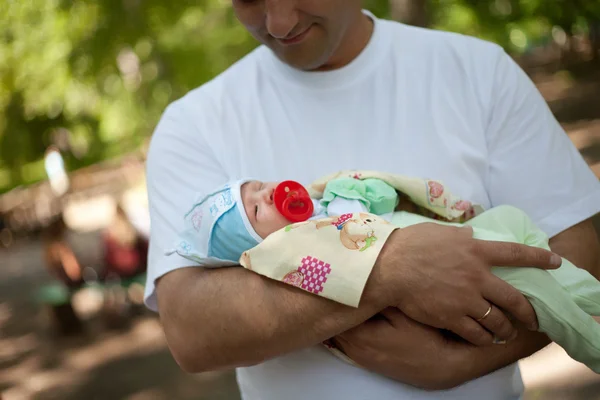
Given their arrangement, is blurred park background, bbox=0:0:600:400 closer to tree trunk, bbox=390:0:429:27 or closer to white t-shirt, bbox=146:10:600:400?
tree trunk, bbox=390:0:429:27

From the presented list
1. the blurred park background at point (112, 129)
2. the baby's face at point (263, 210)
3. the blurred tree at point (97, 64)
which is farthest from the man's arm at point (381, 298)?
the blurred tree at point (97, 64)

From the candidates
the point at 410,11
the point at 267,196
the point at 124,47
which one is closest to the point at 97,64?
the point at 124,47

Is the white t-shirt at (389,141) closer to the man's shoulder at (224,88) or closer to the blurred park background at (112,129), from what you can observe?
the man's shoulder at (224,88)

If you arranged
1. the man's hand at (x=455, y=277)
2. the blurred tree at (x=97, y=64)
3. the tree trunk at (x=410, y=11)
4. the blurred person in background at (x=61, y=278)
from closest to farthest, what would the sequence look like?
the man's hand at (x=455, y=277) < the tree trunk at (x=410, y=11) < the blurred tree at (x=97, y=64) < the blurred person in background at (x=61, y=278)

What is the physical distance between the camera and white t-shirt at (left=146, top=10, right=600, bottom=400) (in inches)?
80.1

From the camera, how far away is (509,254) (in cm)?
176

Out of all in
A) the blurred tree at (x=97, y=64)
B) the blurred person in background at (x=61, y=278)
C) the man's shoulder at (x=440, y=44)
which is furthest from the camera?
the blurred person in background at (x=61, y=278)

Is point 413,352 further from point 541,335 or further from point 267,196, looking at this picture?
point 267,196

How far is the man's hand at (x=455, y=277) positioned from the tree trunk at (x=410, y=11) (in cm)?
389

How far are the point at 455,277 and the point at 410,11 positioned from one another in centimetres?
406

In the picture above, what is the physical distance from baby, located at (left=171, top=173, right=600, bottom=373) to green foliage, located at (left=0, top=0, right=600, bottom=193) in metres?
3.69

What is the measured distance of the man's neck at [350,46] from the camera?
218cm

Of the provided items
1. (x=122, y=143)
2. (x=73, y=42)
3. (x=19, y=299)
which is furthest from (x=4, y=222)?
(x=73, y=42)

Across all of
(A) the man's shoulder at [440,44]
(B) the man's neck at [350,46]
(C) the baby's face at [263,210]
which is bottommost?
Answer: (C) the baby's face at [263,210]
